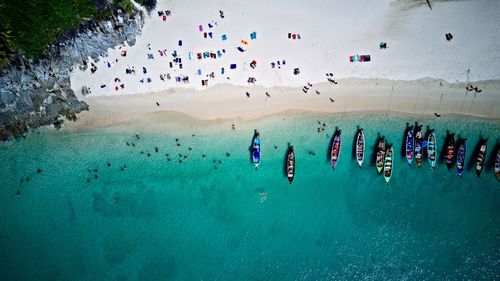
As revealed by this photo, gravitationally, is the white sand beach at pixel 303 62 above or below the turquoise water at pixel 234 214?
above

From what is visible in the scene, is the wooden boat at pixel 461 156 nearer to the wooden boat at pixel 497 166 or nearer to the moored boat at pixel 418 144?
the wooden boat at pixel 497 166

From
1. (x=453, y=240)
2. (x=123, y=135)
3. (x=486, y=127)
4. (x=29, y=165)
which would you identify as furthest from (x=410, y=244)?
(x=29, y=165)

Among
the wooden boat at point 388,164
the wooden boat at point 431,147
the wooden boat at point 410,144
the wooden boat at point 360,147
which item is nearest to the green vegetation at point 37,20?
the wooden boat at point 360,147

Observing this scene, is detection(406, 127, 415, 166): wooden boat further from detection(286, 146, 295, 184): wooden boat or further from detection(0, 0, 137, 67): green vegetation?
detection(0, 0, 137, 67): green vegetation

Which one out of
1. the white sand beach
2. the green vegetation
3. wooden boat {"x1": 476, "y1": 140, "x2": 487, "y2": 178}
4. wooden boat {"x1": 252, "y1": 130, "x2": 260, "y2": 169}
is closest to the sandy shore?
the white sand beach

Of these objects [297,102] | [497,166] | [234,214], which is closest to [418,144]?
[497,166]
